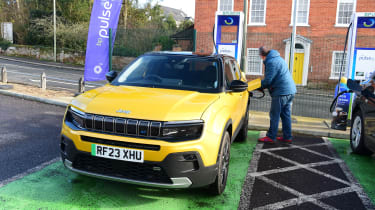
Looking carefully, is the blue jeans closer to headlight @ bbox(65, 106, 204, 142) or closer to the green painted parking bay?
the green painted parking bay

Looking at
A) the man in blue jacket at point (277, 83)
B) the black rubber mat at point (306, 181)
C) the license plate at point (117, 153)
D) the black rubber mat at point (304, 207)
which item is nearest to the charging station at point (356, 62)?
the man in blue jacket at point (277, 83)

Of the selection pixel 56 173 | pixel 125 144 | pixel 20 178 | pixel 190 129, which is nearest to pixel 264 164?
pixel 190 129

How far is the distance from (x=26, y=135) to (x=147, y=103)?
148 inches

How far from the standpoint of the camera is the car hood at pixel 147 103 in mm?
3330

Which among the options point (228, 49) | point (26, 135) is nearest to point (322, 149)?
point (228, 49)

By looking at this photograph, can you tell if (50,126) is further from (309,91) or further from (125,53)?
(309,91)

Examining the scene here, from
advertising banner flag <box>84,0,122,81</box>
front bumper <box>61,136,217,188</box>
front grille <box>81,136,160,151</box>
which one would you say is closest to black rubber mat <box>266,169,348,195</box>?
front bumper <box>61,136,217,188</box>

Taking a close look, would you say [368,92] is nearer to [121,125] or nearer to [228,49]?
[121,125]

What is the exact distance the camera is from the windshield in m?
4.35

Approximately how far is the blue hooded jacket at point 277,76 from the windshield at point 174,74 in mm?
1801

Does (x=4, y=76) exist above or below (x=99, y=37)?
below

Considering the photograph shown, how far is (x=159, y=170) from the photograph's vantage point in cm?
323

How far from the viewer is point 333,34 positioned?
23.6 meters

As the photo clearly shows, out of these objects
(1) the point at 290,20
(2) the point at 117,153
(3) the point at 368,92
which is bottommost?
(2) the point at 117,153
